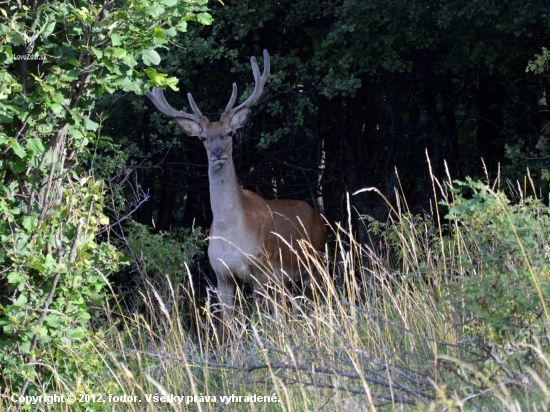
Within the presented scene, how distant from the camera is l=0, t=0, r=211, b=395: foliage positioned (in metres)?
4.40

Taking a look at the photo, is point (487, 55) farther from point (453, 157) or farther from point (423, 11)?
point (453, 157)

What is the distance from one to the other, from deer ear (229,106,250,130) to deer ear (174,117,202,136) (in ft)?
1.02

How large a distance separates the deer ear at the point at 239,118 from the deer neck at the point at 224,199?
1.44 feet

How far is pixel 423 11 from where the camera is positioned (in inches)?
312

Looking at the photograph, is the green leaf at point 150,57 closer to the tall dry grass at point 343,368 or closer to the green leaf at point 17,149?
the green leaf at point 17,149

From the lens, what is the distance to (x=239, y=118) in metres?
8.34

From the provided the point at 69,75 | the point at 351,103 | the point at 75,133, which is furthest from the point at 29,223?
the point at 351,103

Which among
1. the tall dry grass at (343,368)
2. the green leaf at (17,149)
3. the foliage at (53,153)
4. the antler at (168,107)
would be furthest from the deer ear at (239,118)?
the green leaf at (17,149)

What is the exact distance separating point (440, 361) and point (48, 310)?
1870 mm

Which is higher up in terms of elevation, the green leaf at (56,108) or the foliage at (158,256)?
the green leaf at (56,108)

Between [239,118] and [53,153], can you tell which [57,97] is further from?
[239,118]

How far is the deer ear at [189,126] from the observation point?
8289mm

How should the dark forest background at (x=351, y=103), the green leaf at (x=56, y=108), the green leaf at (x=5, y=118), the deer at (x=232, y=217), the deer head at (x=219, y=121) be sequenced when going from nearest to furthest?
1. the green leaf at (x=5, y=118)
2. the green leaf at (x=56, y=108)
3. the deer at (x=232, y=217)
4. the deer head at (x=219, y=121)
5. the dark forest background at (x=351, y=103)

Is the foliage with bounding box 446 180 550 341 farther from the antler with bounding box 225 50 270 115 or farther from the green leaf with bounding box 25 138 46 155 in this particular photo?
the antler with bounding box 225 50 270 115
